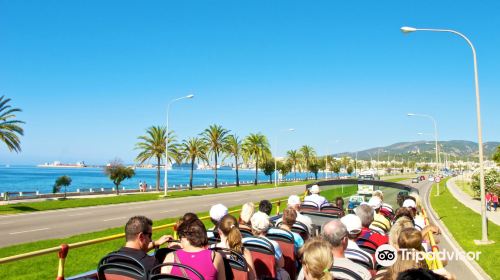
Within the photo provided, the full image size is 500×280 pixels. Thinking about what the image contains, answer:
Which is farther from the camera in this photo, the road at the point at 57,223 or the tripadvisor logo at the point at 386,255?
the road at the point at 57,223

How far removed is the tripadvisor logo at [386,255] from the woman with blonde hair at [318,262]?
1648 mm

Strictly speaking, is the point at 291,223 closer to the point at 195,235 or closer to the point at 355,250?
the point at 355,250

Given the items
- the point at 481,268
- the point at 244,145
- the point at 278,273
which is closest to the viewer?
the point at 278,273

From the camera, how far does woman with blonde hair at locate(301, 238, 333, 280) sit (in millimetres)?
3543

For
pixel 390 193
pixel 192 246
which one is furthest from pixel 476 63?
pixel 192 246

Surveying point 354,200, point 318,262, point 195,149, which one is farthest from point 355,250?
point 195,149

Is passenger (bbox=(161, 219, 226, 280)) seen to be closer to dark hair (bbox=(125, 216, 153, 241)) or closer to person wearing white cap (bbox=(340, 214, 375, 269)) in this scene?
dark hair (bbox=(125, 216, 153, 241))

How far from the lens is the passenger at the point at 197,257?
13.5ft

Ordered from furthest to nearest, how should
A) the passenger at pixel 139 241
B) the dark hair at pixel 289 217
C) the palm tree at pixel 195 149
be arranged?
1. the palm tree at pixel 195 149
2. the dark hair at pixel 289 217
3. the passenger at pixel 139 241

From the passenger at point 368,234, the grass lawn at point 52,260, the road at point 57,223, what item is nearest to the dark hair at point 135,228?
the passenger at point 368,234

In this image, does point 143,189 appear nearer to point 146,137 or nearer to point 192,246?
point 146,137

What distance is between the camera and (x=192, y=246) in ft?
14.0

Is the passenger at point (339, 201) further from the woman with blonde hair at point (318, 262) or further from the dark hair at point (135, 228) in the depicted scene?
the woman with blonde hair at point (318, 262)

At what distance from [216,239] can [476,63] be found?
14676 mm
